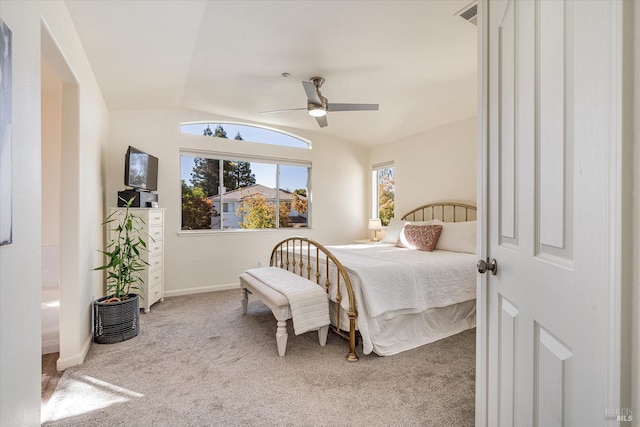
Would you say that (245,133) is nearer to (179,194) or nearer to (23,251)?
(179,194)

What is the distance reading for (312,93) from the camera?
289 cm

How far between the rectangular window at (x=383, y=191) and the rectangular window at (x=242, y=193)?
1.37m

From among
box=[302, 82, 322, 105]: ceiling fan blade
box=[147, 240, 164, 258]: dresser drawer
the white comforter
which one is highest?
box=[302, 82, 322, 105]: ceiling fan blade

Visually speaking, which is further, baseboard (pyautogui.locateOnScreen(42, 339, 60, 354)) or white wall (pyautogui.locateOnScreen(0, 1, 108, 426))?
baseboard (pyautogui.locateOnScreen(42, 339, 60, 354))

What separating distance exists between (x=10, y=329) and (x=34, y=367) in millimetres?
365

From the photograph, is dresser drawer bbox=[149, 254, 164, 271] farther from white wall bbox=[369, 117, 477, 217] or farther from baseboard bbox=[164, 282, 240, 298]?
white wall bbox=[369, 117, 477, 217]

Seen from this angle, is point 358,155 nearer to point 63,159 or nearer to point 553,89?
point 63,159

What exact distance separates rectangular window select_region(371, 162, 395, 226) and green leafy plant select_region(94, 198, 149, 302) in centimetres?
392

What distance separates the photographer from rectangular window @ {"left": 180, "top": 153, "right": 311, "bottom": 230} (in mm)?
4566

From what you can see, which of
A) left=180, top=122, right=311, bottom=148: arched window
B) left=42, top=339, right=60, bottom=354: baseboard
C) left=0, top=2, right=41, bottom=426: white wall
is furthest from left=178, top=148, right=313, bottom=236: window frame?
left=0, top=2, right=41, bottom=426: white wall

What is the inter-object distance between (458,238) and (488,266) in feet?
8.64

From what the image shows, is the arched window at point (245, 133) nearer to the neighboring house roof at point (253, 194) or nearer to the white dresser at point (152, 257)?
the neighboring house roof at point (253, 194)

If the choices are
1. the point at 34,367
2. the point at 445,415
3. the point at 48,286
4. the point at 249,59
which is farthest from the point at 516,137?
the point at 48,286

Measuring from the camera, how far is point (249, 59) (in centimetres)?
291
